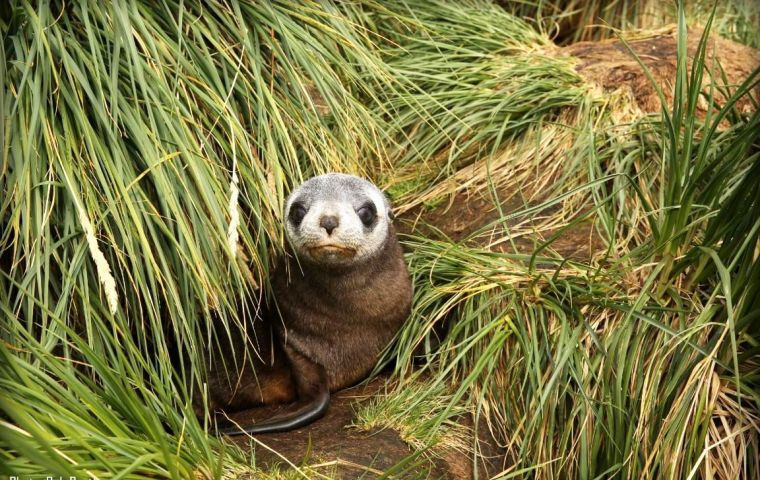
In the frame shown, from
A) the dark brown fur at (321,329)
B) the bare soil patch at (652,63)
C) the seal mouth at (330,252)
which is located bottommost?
the dark brown fur at (321,329)

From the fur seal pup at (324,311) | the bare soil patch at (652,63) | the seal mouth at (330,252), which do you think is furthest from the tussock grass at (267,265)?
the bare soil patch at (652,63)

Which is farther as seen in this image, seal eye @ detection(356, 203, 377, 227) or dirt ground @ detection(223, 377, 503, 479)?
seal eye @ detection(356, 203, 377, 227)

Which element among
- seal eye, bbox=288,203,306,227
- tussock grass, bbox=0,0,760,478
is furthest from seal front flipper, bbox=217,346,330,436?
seal eye, bbox=288,203,306,227

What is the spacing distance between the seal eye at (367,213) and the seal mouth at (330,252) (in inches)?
5.9

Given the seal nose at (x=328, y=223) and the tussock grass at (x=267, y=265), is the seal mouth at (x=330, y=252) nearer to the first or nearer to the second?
the seal nose at (x=328, y=223)

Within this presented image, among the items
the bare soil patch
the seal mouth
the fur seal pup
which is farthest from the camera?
the bare soil patch

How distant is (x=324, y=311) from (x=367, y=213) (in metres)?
0.52

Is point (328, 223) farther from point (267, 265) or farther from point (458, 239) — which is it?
point (458, 239)

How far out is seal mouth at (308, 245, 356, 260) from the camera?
4031 millimetres

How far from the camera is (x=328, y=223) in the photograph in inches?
156

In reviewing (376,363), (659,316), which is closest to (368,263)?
(376,363)

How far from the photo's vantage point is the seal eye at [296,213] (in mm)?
4098

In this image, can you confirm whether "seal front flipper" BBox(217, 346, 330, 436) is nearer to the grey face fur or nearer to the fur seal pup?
the fur seal pup

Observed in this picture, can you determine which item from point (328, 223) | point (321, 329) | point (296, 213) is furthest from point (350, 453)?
point (296, 213)
